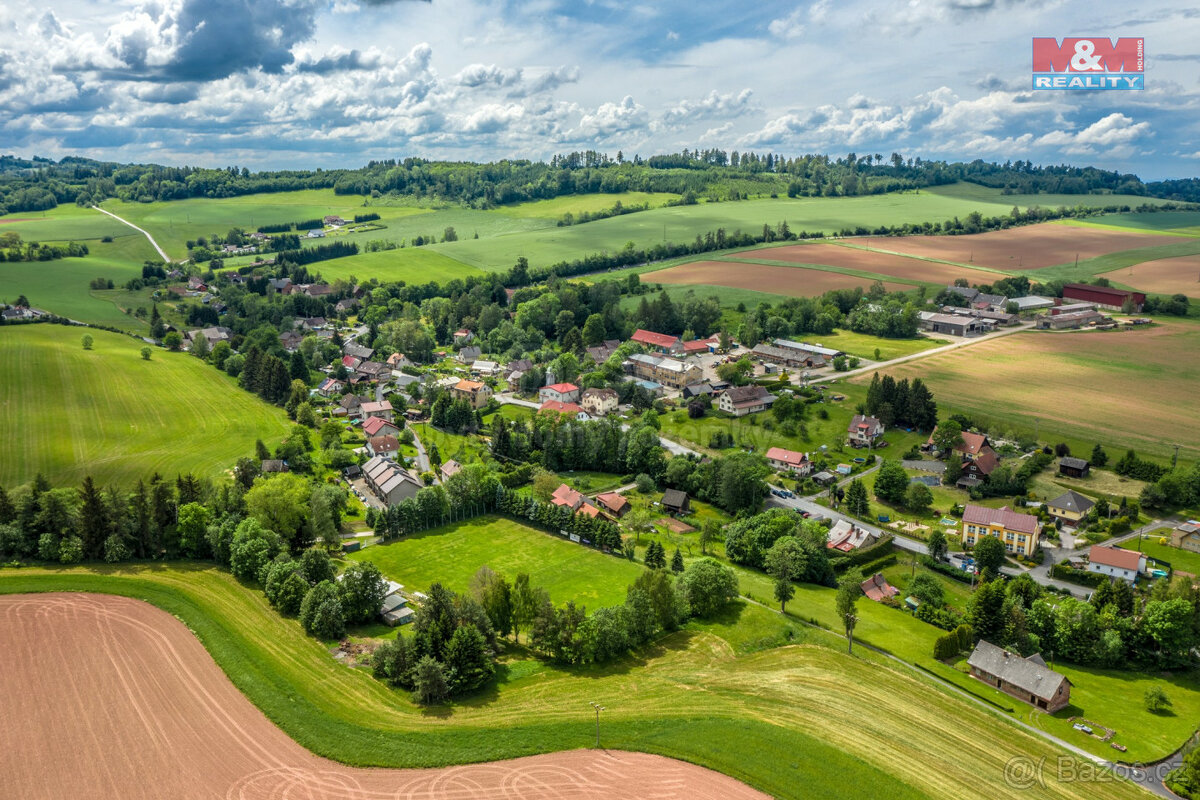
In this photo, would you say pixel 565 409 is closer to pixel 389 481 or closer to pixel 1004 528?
pixel 389 481

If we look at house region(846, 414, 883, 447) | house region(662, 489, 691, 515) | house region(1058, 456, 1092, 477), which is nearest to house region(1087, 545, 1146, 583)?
house region(1058, 456, 1092, 477)

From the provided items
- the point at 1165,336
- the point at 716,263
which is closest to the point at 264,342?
the point at 716,263

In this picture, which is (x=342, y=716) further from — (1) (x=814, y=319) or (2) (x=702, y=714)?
(1) (x=814, y=319)

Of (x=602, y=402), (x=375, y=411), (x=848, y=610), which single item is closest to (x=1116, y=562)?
(x=848, y=610)

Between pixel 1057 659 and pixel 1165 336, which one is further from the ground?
pixel 1165 336

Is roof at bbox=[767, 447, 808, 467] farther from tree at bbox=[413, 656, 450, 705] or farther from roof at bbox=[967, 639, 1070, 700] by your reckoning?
tree at bbox=[413, 656, 450, 705]

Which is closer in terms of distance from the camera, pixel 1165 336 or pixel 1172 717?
pixel 1172 717
